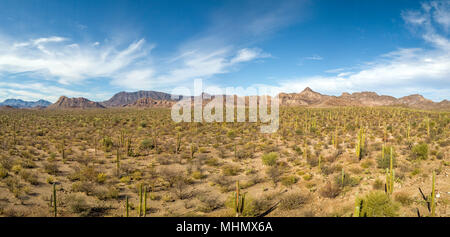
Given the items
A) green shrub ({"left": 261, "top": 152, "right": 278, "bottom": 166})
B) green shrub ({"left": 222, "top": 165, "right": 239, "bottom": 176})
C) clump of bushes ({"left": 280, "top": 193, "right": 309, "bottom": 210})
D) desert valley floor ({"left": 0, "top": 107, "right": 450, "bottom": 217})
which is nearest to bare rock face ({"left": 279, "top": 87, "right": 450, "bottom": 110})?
desert valley floor ({"left": 0, "top": 107, "right": 450, "bottom": 217})

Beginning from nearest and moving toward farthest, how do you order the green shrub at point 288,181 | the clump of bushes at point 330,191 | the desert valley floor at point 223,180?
the desert valley floor at point 223,180
the clump of bushes at point 330,191
the green shrub at point 288,181

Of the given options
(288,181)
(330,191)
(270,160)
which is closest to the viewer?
(330,191)

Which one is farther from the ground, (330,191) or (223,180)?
(330,191)

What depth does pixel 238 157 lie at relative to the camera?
15234 millimetres

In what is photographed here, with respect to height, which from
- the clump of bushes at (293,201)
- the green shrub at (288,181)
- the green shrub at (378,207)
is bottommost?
the clump of bushes at (293,201)

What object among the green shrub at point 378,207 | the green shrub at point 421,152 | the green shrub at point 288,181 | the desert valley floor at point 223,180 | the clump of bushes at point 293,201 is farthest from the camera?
the green shrub at point 421,152

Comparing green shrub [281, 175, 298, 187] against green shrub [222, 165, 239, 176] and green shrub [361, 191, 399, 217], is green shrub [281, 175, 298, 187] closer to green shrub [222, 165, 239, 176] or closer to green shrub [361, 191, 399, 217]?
green shrub [222, 165, 239, 176]

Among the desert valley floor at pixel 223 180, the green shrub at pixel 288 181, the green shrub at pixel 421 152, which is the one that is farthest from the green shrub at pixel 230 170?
the green shrub at pixel 421 152

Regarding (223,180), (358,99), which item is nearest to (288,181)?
(223,180)

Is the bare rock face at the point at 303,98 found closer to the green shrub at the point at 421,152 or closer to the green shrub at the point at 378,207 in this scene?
the green shrub at the point at 421,152

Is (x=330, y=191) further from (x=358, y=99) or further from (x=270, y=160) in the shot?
(x=358, y=99)

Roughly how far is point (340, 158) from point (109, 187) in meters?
13.6
